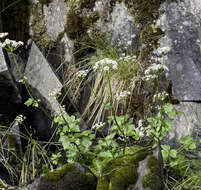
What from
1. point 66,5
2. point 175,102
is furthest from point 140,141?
point 66,5

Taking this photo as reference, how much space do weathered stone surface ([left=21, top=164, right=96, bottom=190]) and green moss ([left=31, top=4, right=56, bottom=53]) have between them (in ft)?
7.63

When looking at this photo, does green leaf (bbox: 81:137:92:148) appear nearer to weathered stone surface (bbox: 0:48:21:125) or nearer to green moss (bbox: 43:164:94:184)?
green moss (bbox: 43:164:94:184)

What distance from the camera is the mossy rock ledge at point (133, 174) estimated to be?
2199mm

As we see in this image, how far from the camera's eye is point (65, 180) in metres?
2.35

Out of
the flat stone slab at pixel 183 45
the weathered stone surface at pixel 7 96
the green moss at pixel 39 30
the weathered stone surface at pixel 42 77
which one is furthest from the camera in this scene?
the green moss at pixel 39 30

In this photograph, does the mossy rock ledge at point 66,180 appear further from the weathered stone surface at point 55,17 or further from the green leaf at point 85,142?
the weathered stone surface at point 55,17

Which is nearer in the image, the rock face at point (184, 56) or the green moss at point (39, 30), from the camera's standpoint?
the rock face at point (184, 56)

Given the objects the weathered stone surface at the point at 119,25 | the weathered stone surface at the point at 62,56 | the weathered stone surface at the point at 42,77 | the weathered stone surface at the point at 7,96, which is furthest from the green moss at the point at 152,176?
the weathered stone surface at the point at 62,56

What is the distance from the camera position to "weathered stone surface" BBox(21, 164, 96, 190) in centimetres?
234

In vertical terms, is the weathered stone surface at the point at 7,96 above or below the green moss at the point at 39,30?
below

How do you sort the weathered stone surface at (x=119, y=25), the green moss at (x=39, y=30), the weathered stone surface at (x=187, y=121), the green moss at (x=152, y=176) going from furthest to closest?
the green moss at (x=39, y=30), the weathered stone surface at (x=119, y=25), the weathered stone surface at (x=187, y=121), the green moss at (x=152, y=176)

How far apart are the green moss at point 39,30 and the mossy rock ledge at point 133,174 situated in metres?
2.45

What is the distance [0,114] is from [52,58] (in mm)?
1078

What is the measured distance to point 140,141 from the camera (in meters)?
3.13
